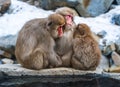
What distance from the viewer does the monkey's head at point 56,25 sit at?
20.6 feet

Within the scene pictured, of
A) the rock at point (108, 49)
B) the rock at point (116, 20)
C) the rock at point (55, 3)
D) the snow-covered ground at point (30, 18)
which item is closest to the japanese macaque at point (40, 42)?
the rock at point (108, 49)

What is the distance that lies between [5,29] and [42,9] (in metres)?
1.35

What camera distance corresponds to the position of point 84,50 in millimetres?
6547

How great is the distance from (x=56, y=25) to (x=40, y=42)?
1.10ft

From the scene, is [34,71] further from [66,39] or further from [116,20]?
[116,20]

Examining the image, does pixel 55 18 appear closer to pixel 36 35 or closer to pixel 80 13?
pixel 36 35

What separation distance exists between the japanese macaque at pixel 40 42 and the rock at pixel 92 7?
16.1 ft

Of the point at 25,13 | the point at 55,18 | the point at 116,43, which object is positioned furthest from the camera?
the point at 25,13

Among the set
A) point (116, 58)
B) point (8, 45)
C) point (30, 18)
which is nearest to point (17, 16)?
point (30, 18)

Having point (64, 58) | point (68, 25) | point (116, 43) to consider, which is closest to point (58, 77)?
point (64, 58)

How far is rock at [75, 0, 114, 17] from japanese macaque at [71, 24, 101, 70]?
4.70 m

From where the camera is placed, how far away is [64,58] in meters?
6.52

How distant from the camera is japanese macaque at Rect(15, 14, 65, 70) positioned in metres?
6.33

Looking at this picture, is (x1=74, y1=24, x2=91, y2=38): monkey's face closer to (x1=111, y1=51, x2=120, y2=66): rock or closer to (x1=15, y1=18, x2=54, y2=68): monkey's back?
(x1=15, y1=18, x2=54, y2=68): monkey's back
